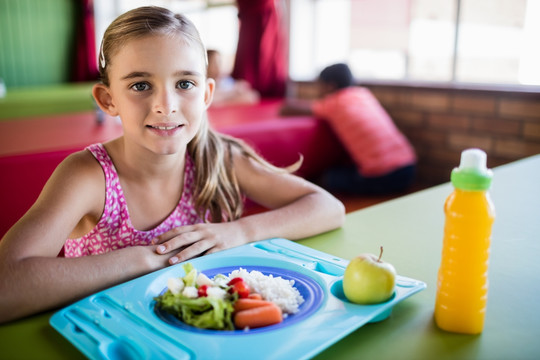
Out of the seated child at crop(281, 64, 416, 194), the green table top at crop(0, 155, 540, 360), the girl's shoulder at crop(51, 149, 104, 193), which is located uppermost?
the girl's shoulder at crop(51, 149, 104, 193)

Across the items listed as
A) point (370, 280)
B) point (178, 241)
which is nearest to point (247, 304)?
point (370, 280)

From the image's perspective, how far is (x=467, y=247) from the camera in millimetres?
587

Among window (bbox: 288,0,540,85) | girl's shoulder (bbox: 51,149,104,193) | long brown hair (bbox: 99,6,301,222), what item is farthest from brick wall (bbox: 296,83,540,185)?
girl's shoulder (bbox: 51,149,104,193)

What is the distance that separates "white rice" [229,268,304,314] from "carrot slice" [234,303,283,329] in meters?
0.03

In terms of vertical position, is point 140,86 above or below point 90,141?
above

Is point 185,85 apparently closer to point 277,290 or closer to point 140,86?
point 140,86

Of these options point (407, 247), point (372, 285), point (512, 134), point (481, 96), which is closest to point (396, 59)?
point (481, 96)

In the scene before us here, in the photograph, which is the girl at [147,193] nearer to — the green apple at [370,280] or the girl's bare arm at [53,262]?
the girl's bare arm at [53,262]

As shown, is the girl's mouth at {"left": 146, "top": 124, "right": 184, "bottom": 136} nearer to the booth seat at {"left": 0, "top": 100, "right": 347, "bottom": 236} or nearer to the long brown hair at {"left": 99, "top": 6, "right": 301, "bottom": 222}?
the long brown hair at {"left": 99, "top": 6, "right": 301, "bottom": 222}

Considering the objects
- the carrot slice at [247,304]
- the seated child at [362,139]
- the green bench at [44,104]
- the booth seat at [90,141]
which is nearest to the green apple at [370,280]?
the carrot slice at [247,304]

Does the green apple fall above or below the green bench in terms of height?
above

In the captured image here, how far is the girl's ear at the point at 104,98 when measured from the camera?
1050mm

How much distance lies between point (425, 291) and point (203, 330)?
35cm

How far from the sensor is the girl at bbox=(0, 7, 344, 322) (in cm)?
74
